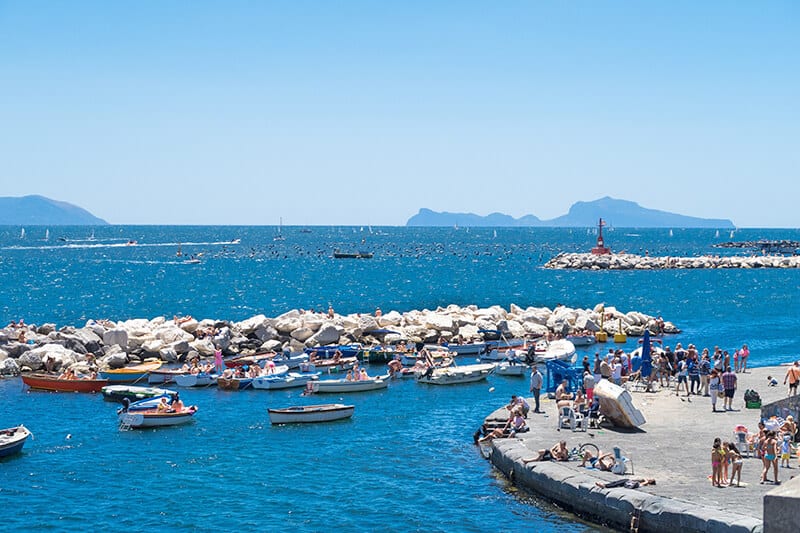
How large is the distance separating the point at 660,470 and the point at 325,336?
3102 centimetres

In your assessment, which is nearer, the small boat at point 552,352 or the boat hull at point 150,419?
the boat hull at point 150,419

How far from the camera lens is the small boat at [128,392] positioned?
38.4 metres

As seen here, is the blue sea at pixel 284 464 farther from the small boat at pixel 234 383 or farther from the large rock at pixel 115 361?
the large rock at pixel 115 361

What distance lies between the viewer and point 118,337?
5003 centimetres

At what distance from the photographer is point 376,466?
28.3 m

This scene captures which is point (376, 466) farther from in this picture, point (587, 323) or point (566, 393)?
point (587, 323)

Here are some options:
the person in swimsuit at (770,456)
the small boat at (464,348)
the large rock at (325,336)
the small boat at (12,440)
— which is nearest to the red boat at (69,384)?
the small boat at (12,440)

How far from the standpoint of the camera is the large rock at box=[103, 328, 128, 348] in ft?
164

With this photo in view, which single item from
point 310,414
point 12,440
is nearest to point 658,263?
point 310,414

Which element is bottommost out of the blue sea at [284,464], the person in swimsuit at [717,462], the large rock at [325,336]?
the blue sea at [284,464]

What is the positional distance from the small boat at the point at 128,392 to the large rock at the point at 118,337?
10632 mm

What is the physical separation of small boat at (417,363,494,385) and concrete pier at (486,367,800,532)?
1037 centimetres

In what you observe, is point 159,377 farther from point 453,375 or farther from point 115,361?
point 453,375

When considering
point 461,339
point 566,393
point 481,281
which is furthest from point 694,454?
point 481,281
